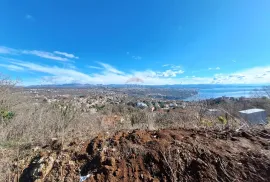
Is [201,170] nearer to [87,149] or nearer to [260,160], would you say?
[260,160]

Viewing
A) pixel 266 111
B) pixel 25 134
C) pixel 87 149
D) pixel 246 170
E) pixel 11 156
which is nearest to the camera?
pixel 246 170

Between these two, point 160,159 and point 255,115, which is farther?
point 255,115

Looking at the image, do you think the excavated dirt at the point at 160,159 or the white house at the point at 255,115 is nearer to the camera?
the excavated dirt at the point at 160,159

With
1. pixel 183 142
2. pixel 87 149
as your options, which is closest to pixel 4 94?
pixel 87 149

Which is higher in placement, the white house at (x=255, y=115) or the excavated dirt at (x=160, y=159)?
the excavated dirt at (x=160, y=159)

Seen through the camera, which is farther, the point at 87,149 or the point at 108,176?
the point at 87,149

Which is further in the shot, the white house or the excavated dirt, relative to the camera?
the white house

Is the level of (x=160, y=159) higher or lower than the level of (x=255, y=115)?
higher

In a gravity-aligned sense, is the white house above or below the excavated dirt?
below
